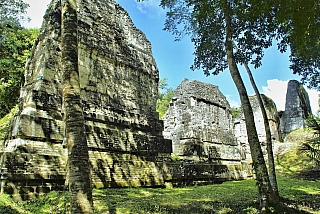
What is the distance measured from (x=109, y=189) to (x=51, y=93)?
9.75ft

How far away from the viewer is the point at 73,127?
13.6 feet

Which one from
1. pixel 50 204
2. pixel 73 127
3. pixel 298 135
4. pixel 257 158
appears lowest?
pixel 50 204

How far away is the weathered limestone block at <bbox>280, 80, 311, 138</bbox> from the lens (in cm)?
2478

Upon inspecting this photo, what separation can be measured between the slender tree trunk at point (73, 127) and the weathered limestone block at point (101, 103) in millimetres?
2531

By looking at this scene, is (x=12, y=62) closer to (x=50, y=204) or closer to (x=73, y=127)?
(x=50, y=204)

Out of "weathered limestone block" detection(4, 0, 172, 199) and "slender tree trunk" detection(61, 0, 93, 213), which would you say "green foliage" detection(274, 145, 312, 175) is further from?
"slender tree trunk" detection(61, 0, 93, 213)

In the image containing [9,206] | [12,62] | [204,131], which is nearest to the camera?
[9,206]

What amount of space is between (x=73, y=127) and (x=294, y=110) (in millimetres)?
25012

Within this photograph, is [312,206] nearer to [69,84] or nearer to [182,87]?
[69,84]

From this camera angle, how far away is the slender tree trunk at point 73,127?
3.79 meters

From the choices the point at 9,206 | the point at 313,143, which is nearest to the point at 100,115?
the point at 9,206

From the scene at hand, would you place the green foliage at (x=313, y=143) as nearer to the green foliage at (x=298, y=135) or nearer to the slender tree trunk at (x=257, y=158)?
the slender tree trunk at (x=257, y=158)

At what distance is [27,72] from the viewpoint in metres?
7.87

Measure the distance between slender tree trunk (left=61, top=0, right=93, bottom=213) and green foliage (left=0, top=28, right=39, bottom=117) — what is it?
1396 centimetres
